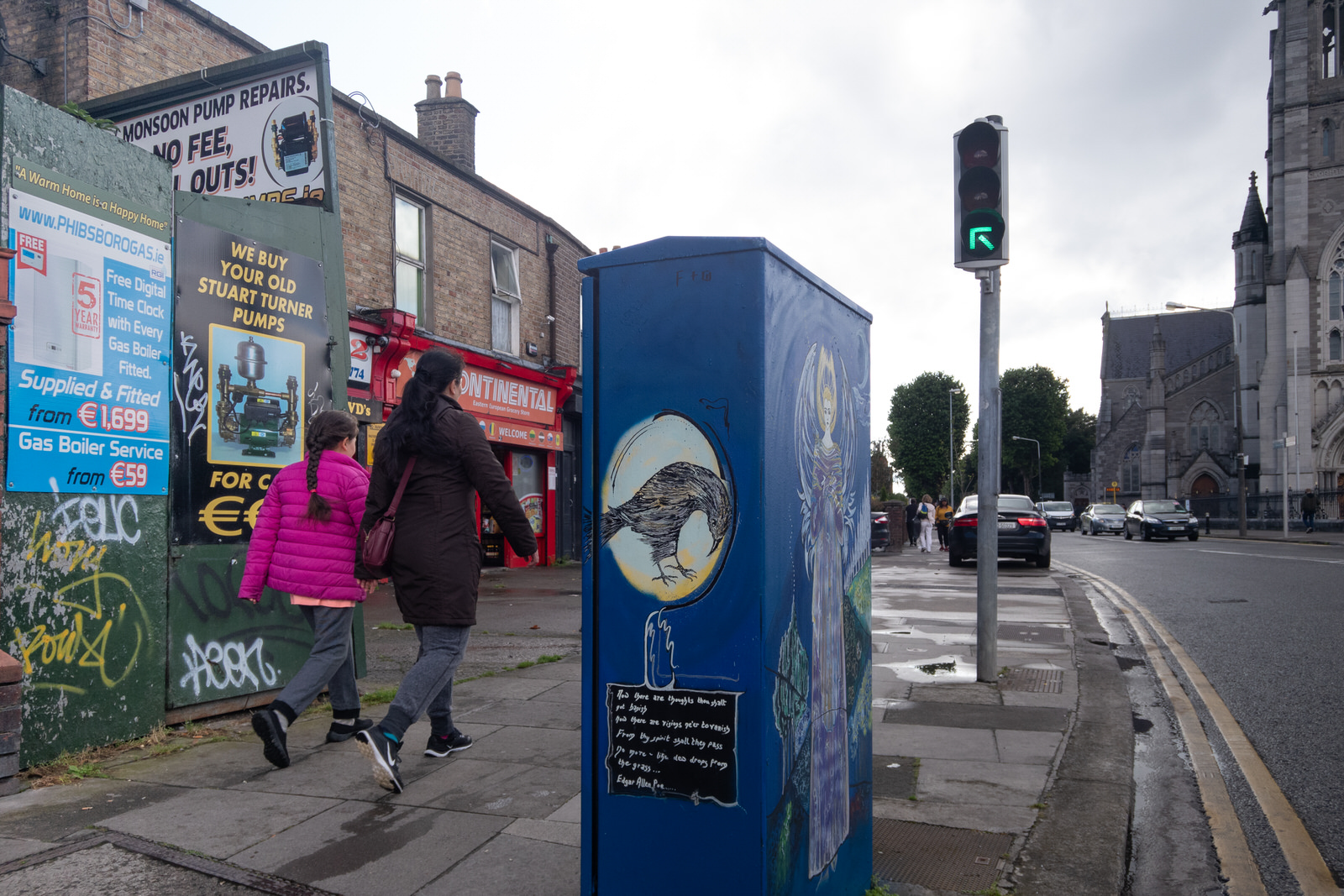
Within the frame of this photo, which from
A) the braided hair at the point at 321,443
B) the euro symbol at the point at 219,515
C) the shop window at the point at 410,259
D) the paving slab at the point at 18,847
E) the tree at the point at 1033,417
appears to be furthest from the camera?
the tree at the point at 1033,417

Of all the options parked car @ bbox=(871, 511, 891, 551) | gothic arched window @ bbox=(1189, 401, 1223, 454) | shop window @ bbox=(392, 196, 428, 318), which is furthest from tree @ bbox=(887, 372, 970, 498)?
shop window @ bbox=(392, 196, 428, 318)

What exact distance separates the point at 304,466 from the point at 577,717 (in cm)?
205

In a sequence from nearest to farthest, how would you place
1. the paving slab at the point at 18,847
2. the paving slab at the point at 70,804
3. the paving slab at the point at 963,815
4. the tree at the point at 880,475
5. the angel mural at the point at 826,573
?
the angel mural at the point at 826,573
the paving slab at the point at 18,847
the paving slab at the point at 70,804
the paving slab at the point at 963,815
the tree at the point at 880,475

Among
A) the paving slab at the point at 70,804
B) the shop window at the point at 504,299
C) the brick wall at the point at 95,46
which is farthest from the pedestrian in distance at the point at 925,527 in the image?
the paving slab at the point at 70,804

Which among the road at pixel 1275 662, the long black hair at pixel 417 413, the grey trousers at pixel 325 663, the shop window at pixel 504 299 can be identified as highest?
the shop window at pixel 504 299

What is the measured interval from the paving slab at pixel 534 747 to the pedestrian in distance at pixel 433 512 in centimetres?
65

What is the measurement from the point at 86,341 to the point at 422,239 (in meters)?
11.2

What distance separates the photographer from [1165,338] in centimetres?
8394

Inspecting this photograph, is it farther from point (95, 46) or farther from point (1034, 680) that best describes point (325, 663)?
point (95, 46)

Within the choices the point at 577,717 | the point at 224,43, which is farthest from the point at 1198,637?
the point at 224,43

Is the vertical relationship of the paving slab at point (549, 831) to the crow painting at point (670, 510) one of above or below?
below

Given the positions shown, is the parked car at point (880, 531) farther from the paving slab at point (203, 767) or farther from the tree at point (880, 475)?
the tree at point (880, 475)

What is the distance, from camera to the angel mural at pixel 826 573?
2.43 meters

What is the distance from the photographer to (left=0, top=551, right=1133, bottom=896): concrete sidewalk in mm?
3012
